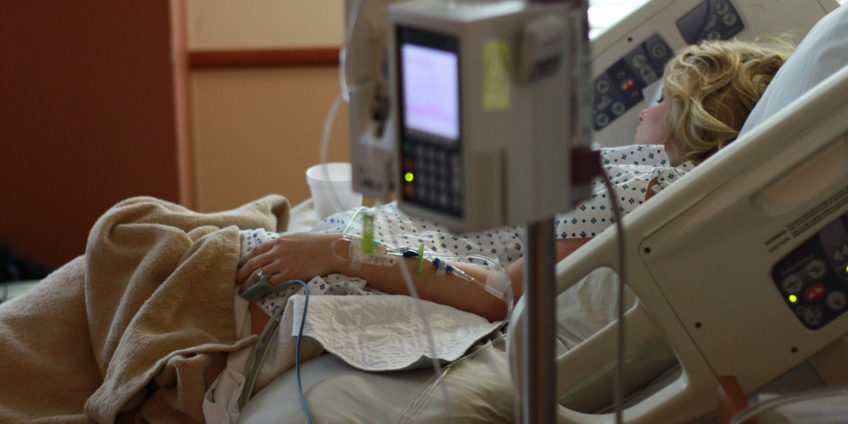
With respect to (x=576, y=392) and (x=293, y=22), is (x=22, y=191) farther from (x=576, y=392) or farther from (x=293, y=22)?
(x=576, y=392)

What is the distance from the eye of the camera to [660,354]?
173 cm

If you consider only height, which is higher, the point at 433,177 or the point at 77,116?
the point at 433,177

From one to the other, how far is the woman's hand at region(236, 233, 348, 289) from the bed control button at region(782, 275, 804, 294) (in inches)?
32.6

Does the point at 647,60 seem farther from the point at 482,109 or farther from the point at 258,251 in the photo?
the point at 482,109

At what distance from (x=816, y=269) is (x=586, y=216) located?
483 millimetres

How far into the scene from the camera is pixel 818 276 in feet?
4.71

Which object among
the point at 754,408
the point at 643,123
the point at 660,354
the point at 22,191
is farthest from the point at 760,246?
the point at 22,191

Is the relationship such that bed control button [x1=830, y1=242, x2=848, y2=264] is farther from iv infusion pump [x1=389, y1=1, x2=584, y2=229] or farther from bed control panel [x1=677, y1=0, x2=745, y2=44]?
bed control panel [x1=677, y1=0, x2=745, y2=44]

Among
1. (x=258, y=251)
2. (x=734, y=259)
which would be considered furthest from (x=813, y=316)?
(x=258, y=251)

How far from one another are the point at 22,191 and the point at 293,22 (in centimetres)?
117

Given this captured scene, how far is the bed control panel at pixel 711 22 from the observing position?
2.38 metres

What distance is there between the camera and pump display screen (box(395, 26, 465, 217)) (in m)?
0.96

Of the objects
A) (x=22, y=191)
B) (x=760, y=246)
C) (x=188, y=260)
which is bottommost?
(x=22, y=191)

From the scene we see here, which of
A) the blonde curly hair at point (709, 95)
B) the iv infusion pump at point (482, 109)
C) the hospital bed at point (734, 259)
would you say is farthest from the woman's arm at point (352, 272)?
the iv infusion pump at point (482, 109)
